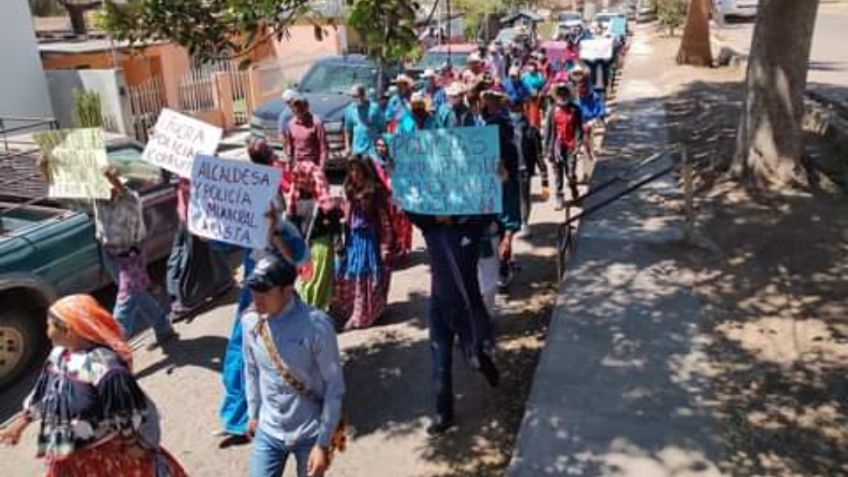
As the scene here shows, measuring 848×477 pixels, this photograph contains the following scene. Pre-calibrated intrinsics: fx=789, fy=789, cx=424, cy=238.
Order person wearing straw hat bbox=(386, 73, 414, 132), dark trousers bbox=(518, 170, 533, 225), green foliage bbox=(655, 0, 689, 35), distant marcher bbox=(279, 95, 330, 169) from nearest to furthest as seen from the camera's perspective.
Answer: dark trousers bbox=(518, 170, 533, 225) < distant marcher bbox=(279, 95, 330, 169) < person wearing straw hat bbox=(386, 73, 414, 132) < green foliage bbox=(655, 0, 689, 35)

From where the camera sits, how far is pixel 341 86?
43.7ft

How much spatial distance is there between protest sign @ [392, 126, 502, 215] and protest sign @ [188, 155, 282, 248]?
3.10 ft

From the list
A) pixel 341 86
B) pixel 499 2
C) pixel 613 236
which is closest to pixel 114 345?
pixel 613 236

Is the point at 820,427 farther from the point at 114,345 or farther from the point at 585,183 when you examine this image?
the point at 585,183

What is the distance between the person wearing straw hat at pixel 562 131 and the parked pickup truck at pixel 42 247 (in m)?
4.30

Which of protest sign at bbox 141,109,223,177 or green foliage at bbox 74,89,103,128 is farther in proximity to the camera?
green foliage at bbox 74,89,103,128

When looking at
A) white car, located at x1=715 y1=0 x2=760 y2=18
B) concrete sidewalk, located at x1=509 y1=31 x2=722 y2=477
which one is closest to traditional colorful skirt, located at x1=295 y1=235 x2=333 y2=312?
concrete sidewalk, located at x1=509 y1=31 x2=722 y2=477

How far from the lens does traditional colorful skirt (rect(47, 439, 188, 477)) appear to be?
9.90 feet

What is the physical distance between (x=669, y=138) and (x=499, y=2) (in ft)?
101

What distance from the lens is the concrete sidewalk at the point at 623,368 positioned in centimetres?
444

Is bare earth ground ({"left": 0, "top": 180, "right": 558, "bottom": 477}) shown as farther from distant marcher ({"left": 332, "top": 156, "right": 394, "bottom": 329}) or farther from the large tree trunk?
the large tree trunk

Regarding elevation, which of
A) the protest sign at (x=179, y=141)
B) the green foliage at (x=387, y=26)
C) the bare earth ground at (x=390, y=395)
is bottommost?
the bare earth ground at (x=390, y=395)

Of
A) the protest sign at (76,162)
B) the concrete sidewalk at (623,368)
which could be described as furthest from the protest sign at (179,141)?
the concrete sidewalk at (623,368)

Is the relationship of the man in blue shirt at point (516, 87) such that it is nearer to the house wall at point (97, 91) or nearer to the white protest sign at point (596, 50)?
the white protest sign at point (596, 50)
